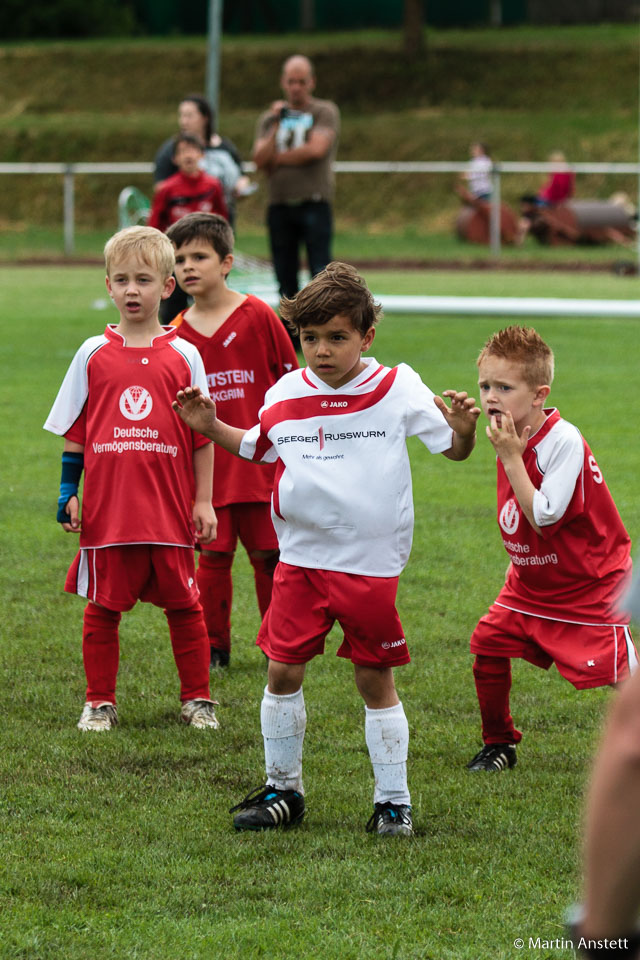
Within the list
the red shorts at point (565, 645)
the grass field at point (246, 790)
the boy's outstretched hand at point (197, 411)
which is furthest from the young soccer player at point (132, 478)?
the red shorts at point (565, 645)

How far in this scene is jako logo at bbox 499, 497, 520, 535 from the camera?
3822 millimetres

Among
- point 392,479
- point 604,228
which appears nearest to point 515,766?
point 392,479

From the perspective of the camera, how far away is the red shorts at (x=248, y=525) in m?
4.96

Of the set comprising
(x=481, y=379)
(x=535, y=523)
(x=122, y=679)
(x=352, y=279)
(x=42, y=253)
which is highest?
(x=352, y=279)

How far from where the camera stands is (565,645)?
3818mm

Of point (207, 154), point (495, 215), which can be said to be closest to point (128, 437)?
point (207, 154)

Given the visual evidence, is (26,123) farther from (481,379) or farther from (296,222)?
(481,379)

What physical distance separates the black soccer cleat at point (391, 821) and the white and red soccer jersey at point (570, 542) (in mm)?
691

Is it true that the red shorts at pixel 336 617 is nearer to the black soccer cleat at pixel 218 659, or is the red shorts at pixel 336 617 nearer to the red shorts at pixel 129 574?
the red shorts at pixel 129 574

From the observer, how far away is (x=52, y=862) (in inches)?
131

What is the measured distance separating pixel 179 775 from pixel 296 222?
28.7 feet

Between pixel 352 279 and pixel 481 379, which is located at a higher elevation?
pixel 352 279

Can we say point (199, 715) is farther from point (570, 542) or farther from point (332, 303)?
point (332, 303)

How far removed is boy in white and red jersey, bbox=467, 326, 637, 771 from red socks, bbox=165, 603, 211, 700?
3.36 ft
